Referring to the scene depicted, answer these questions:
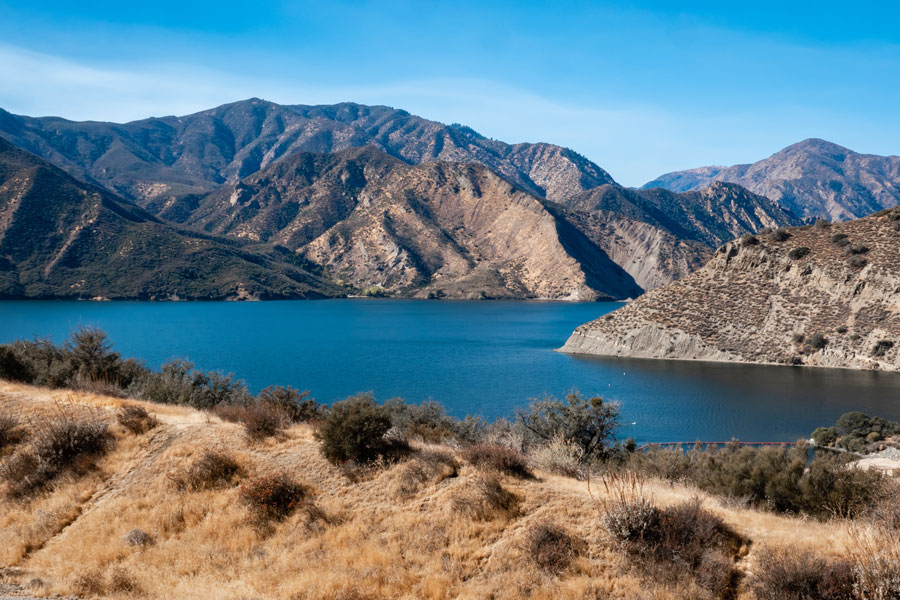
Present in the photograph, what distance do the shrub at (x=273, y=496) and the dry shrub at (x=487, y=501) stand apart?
311 centimetres

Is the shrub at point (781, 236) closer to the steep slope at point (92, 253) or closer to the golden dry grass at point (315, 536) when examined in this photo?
the golden dry grass at point (315, 536)

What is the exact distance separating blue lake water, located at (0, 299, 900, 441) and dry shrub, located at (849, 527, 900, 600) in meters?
28.9

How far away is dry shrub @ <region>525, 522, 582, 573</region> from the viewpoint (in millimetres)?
9133

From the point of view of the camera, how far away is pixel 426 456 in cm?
1209

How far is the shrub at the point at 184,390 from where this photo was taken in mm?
21797

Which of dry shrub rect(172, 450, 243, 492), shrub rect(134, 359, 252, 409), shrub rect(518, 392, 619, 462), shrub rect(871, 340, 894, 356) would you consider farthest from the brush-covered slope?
dry shrub rect(172, 450, 243, 492)

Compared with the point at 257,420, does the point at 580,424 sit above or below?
below

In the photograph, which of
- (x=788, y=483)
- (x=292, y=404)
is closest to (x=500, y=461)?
(x=788, y=483)

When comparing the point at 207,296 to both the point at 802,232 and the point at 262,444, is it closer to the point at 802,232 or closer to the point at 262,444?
the point at 802,232

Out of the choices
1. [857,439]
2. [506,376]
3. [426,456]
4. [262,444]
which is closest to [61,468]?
[262,444]

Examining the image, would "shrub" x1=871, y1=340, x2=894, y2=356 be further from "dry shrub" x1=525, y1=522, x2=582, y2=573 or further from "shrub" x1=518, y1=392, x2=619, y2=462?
"dry shrub" x1=525, y1=522, x2=582, y2=573

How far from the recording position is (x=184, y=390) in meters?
23.2

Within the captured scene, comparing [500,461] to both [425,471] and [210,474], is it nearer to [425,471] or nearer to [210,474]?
[425,471]

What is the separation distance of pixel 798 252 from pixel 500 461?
66.2m
